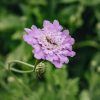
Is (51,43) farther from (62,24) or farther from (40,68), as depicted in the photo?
(62,24)

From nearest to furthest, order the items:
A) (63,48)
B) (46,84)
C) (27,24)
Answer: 1. (63,48)
2. (46,84)
3. (27,24)

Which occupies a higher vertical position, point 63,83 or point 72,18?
point 72,18

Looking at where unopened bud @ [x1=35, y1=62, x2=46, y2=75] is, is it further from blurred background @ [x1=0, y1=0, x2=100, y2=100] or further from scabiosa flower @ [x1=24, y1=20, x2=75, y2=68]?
blurred background @ [x1=0, y1=0, x2=100, y2=100]

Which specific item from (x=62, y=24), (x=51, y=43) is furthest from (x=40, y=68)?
(x=62, y=24)

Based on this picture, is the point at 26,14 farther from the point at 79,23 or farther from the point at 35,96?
the point at 35,96

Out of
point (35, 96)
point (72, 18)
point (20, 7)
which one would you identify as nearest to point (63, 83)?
point (35, 96)

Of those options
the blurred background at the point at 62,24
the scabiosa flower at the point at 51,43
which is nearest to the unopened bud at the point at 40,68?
the scabiosa flower at the point at 51,43

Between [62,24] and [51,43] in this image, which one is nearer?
[51,43]

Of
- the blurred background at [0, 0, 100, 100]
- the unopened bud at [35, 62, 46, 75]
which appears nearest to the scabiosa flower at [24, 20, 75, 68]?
the unopened bud at [35, 62, 46, 75]
